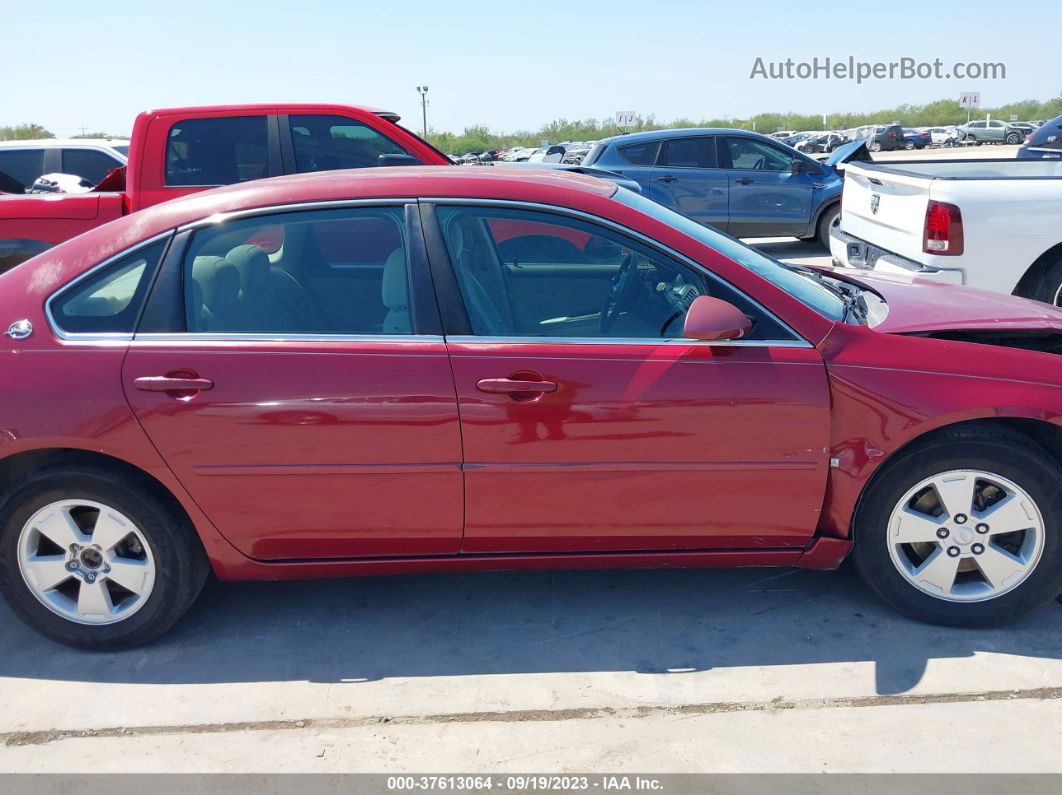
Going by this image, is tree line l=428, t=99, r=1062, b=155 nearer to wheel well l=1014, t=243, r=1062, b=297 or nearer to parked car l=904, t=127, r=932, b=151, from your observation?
parked car l=904, t=127, r=932, b=151

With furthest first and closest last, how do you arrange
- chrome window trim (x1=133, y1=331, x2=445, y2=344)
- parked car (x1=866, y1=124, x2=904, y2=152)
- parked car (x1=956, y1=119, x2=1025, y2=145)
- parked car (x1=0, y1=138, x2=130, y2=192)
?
parked car (x1=956, y1=119, x2=1025, y2=145), parked car (x1=866, y1=124, x2=904, y2=152), parked car (x1=0, y1=138, x2=130, y2=192), chrome window trim (x1=133, y1=331, x2=445, y2=344)

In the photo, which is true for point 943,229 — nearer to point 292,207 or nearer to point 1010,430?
point 1010,430

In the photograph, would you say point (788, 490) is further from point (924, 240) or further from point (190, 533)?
point (924, 240)

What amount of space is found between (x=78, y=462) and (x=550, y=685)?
5.84 ft

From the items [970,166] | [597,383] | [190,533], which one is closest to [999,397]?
[597,383]

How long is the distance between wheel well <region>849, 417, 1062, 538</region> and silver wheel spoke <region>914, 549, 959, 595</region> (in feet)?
0.93

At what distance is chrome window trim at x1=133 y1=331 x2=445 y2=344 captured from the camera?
125 inches

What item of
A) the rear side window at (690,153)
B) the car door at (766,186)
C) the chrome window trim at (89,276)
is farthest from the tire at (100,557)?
the car door at (766,186)

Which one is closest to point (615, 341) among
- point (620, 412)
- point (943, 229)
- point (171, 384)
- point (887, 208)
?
point (620, 412)

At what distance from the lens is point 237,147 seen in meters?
7.10

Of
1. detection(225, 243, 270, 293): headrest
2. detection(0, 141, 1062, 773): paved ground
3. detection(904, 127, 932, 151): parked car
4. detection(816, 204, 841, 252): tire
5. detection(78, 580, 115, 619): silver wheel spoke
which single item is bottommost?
detection(0, 141, 1062, 773): paved ground

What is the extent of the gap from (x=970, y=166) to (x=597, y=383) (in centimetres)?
555

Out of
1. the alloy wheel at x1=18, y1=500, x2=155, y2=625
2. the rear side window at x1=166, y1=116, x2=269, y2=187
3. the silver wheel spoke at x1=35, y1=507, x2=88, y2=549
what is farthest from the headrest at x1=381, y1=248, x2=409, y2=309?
the rear side window at x1=166, y1=116, x2=269, y2=187

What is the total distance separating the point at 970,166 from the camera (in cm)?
730
